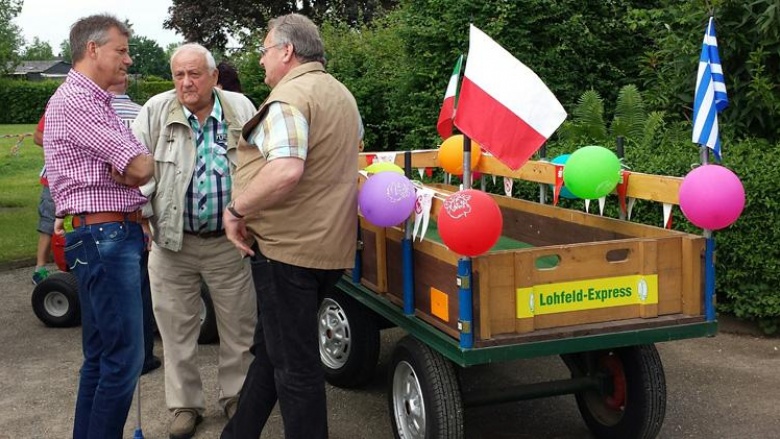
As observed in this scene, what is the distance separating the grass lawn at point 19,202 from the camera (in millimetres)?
10641

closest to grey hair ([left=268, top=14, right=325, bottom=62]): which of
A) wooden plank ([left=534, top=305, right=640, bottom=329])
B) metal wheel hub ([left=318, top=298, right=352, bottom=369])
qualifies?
wooden plank ([left=534, top=305, right=640, bottom=329])

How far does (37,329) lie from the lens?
7.29 m

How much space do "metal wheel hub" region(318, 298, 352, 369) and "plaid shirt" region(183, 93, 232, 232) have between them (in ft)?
3.59

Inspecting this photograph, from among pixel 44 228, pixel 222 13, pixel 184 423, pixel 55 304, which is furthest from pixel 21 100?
pixel 184 423

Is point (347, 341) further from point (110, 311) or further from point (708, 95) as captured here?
point (708, 95)

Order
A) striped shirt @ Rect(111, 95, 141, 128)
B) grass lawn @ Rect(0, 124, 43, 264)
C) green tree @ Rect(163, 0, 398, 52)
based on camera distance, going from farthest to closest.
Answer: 1. green tree @ Rect(163, 0, 398, 52)
2. grass lawn @ Rect(0, 124, 43, 264)
3. striped shirt @ Rect(111, 95, 141, 128)

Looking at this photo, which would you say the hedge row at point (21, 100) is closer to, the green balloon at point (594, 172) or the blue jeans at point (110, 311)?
the blue jeans at point (110, 311)

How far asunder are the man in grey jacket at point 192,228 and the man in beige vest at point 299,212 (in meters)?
0.80

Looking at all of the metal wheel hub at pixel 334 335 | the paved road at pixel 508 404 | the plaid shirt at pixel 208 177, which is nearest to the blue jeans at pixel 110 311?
the plaid shirt at pixel 208 177

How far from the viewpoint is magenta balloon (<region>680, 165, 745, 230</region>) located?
13.0 ft

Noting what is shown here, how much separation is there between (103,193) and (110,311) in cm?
52

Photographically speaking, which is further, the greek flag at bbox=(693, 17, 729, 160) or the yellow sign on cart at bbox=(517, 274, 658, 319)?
the greek flag at bbox=(693, 17, 729, 160)

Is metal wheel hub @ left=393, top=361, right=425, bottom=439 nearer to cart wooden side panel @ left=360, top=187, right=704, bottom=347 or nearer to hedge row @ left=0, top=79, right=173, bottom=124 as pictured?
cart wooden side panel @ left=360, top=187, right=704, bottom=347

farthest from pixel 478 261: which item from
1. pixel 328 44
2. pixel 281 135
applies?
pixel 328 44
